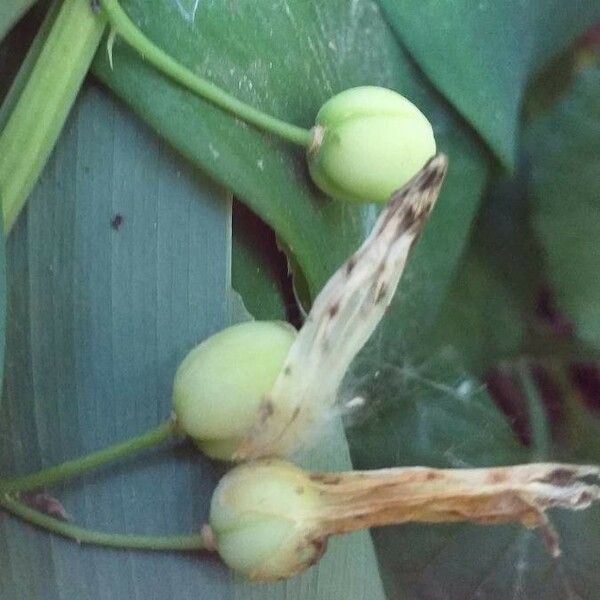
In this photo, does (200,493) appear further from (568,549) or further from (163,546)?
(568,549)

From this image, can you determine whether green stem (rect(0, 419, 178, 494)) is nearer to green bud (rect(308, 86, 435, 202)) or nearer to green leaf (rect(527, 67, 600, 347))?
green bud (rect(308, 86, 435, 202))

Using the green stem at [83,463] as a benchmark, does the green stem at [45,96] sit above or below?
above

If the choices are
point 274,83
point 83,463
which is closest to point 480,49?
point 274,83

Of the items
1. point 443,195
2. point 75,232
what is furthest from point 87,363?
point 443,195

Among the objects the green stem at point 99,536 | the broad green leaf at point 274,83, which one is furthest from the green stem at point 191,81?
the green stem at point 99,536

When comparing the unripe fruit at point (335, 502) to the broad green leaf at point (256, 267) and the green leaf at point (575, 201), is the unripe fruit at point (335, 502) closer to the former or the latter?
the broad green leaf at point (256, 267)

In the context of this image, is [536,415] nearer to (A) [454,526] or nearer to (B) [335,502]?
(A) [454,526]

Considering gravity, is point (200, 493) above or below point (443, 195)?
below

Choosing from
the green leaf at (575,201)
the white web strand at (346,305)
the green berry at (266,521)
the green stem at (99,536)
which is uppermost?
the green leaf at (575,201)

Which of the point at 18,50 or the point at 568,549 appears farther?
the point at 568,549
